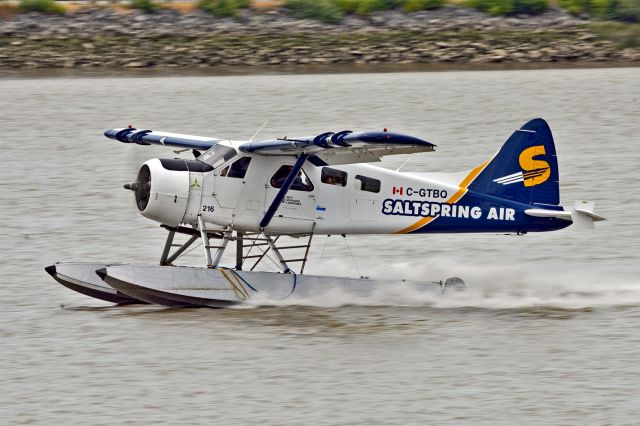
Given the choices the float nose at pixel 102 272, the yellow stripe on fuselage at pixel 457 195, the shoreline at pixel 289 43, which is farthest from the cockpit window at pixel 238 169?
the shoreline at pixel 289 43

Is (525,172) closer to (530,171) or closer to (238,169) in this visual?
(530,171)

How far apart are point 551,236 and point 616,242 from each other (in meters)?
1.49

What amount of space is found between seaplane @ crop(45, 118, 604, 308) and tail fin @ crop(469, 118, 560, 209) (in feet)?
0.04

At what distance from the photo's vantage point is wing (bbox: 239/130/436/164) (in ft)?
47.4

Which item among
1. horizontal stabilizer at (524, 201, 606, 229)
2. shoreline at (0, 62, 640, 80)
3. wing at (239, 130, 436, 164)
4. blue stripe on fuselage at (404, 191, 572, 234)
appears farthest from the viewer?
shoreline at (0, 62, 640, 80)

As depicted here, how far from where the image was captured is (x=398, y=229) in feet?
55.9

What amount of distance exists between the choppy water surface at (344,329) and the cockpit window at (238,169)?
1.71 m

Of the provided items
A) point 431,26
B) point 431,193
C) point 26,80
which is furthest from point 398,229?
point 431,26

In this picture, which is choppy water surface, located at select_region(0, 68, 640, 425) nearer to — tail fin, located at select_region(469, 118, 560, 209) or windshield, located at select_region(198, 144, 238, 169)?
tail fin, located at select_region(469, 118, 560, 209)

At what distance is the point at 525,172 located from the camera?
1711 cm

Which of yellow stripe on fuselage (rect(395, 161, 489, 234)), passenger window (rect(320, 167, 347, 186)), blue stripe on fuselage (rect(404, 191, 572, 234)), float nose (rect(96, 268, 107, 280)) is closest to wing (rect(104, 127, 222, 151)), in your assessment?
passenger window (rect(320, 167, 347, 186))

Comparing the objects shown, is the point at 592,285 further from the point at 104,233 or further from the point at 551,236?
the point at 104,233

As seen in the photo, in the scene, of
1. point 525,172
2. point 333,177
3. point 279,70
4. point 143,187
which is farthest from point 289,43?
point 143,187

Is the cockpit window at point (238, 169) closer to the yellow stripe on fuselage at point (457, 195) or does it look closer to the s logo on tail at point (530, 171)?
the yellow stripe on fuselage at point (457, 195)
